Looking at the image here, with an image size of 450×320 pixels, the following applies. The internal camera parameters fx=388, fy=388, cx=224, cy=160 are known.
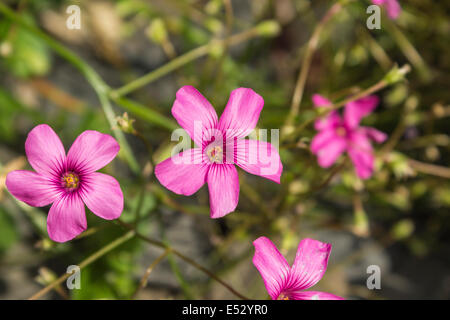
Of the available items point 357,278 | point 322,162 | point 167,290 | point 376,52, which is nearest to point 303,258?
point 322,162

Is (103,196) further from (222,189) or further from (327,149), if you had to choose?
(327,149)

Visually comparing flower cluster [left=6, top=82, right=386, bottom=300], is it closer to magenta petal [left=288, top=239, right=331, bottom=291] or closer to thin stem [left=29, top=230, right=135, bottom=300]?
magenta petal [left=288, top=239, right=331, bottom=291]

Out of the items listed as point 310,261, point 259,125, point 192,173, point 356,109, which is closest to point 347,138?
point 356,109

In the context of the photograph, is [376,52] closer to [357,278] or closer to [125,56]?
[357,278]

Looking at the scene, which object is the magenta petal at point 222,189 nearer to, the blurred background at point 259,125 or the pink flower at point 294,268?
the pink flower at point 294,268

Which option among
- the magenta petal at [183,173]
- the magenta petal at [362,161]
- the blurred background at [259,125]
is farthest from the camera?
the blurred background at [259,125]

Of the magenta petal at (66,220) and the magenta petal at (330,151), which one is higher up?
the magenta petal at (330,151)

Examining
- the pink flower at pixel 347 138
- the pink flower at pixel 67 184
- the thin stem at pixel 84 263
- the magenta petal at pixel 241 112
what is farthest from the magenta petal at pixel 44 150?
the pink flower at pixel 347 138
